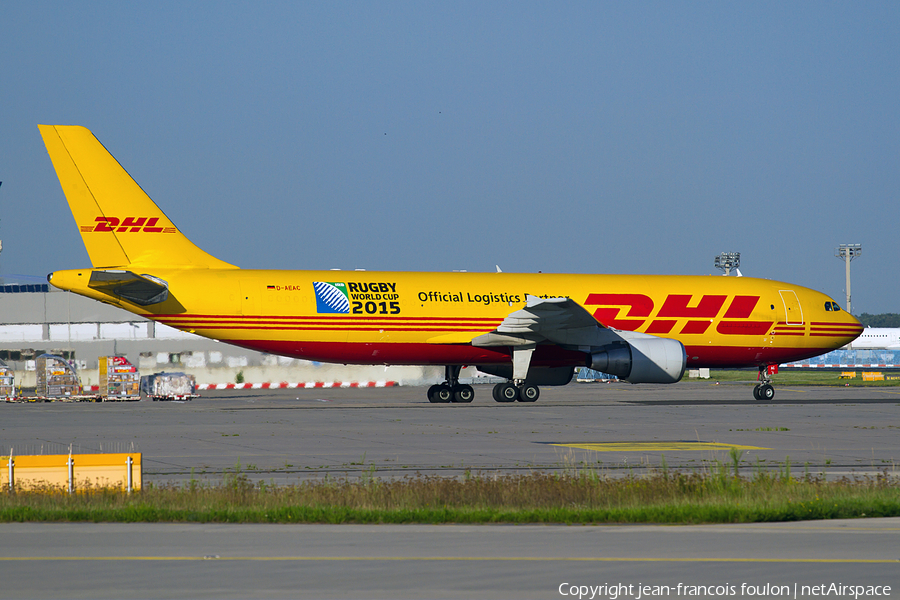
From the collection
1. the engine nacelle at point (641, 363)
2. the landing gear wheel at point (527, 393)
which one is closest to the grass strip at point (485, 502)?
the engine nacelle at point (641, 363)

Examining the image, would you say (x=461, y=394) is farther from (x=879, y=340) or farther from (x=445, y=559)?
(x=879, y=340)

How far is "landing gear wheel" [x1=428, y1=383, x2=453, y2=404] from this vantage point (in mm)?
36375

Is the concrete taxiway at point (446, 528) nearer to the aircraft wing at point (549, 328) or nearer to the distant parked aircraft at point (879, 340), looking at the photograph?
the aircraft wing at point (549, 328)

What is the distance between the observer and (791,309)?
38.4 meters

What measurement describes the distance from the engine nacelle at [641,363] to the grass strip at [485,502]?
776 inches

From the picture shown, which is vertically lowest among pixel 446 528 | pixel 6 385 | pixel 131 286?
pixel 446 528

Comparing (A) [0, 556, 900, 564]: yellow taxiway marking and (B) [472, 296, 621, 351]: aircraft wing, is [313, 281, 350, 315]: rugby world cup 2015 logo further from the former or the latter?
(A) [0, 556, 900, 564]: yellow taxiway marking

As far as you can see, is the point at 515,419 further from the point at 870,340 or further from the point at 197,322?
the point at 870,340

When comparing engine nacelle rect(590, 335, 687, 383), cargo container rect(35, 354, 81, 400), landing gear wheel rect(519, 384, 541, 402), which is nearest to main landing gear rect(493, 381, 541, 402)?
landing gear wheel rect(519, 384, 541, 402)

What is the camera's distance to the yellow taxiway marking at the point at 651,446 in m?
19.2

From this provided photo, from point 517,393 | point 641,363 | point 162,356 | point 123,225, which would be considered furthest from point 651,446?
point 162,356

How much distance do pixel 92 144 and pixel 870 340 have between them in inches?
3947

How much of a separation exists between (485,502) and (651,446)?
8.91 m

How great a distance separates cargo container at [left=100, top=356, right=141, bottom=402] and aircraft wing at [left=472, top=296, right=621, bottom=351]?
15810 millimetres
